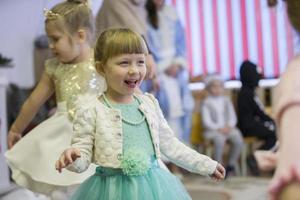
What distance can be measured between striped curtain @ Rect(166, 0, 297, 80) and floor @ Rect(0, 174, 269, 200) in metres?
1.49

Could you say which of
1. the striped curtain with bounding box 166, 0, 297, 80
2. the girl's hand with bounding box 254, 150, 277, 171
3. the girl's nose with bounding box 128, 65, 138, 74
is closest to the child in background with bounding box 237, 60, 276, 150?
the striped curtain with bounding box 166, 0, 297, 80

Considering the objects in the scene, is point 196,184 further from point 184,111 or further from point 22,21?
point 22,21

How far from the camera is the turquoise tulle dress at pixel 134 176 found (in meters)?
1.59

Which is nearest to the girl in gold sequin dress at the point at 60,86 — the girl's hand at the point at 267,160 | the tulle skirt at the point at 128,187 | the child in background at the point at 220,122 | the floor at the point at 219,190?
the tulle skirt at the point at 128,187

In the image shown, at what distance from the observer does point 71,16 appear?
2.01m

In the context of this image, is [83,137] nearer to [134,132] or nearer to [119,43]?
[134,132]

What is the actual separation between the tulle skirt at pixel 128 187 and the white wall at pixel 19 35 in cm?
296

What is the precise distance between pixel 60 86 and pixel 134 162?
595mm

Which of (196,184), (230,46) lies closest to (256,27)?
(230,46)

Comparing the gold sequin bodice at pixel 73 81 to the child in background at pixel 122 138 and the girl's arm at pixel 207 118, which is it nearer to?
the child in background at pixel 122 138

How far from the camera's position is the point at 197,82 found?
5.39m

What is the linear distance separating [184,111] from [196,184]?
2.28ft

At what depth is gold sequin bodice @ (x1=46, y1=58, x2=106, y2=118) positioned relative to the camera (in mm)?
2031

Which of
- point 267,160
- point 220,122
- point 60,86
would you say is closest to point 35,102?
point 60,86
